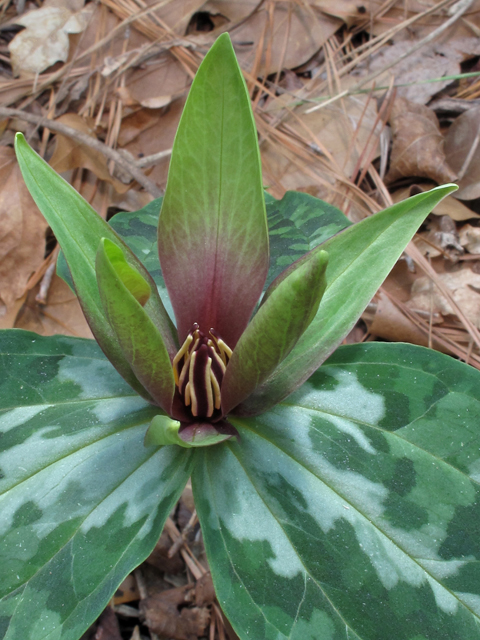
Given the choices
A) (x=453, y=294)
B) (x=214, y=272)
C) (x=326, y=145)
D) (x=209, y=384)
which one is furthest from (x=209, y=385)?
(x=326, y=145)

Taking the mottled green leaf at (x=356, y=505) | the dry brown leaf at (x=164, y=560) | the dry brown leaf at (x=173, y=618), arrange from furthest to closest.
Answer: the dry brown leaf at (x=164, y=560) → the dry brown leaf at (x=173, y=618) → the mottled green leaf at (x=356, y=505)

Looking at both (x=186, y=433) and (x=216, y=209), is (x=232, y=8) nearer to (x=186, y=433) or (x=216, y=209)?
(x=216, y=209)

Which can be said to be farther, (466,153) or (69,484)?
(466,153)

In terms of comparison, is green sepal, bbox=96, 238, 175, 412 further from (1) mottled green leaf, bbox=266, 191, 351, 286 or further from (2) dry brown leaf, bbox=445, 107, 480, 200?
(2) dry brown leaf, bbox=445, 107, 480, 200

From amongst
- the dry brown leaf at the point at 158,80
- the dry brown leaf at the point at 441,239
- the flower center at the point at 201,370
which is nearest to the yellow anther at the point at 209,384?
the flower center at the point at 201,370

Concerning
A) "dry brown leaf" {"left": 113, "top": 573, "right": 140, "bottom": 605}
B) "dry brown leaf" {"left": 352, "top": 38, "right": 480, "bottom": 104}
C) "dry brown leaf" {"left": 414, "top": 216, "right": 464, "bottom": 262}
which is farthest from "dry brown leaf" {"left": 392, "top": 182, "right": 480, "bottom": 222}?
"dry brown leaf" {"left": 113, "top": 573, "right": 140, "bottom": 605}

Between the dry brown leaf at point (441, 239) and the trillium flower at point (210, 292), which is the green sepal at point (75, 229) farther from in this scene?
the dry brown leaf at point (441, 239)

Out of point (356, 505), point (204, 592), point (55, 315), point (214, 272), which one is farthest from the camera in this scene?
point (55, 315)

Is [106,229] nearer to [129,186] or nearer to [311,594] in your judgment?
[311,594]
